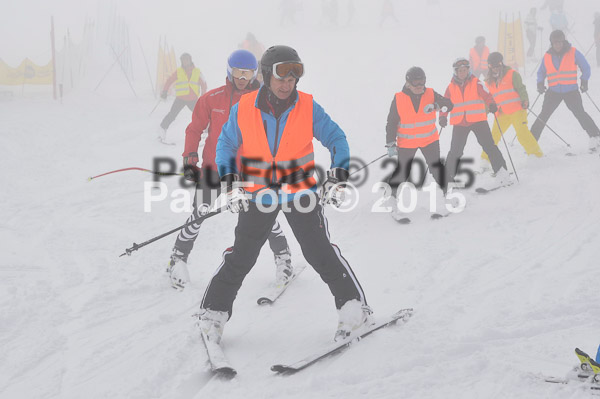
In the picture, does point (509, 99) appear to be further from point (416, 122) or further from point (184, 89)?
point (184, 89)

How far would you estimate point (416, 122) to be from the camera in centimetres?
591

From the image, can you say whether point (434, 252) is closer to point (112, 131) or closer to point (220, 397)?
point (220, 397)

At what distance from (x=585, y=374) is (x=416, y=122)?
3.94m

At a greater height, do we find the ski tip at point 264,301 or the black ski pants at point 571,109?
the black ski pants at point 571,109

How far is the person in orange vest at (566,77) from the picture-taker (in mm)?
7645

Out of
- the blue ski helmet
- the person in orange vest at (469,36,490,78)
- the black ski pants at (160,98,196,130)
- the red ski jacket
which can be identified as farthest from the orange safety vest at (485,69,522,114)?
the person in orange vest at (469,36,490,78)

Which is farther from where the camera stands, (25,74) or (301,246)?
(25,74)

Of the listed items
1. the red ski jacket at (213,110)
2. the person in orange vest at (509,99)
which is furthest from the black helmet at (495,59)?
the red ski jacket at (213,110)

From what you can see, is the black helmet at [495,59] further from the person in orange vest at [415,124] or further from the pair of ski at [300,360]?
the pair of ski at [300,360]

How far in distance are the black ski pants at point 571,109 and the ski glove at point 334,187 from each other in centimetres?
602

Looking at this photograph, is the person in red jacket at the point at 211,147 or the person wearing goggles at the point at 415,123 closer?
the person in red jacket at the point at 211,147

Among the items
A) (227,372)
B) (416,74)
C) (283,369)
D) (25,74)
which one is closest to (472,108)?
(416,74)

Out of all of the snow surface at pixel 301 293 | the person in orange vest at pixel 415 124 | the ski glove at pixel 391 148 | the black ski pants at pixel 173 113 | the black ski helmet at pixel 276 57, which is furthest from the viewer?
the black ski pants at pixel 173 113


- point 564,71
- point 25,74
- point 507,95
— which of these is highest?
point 25,74
